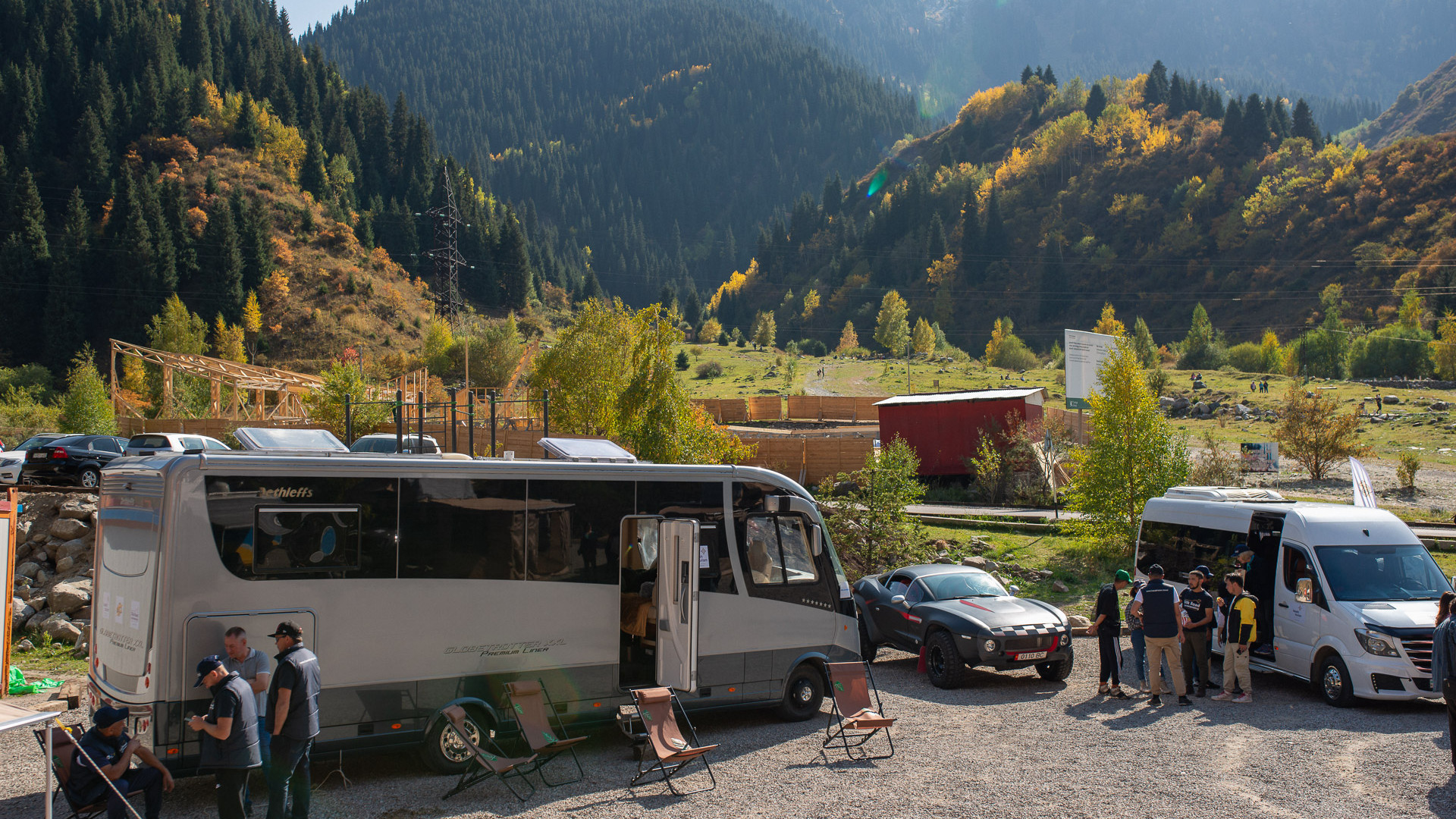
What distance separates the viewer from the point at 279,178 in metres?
102

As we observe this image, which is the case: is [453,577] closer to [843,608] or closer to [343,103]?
[843,608]

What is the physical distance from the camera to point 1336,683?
10.7 meters

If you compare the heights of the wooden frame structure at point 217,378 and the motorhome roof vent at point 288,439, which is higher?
the wooden frame structure at point 217,378

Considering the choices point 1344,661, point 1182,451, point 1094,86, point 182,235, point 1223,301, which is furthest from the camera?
point 1094,86

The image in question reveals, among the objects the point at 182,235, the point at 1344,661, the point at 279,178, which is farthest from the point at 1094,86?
the point at 1344,661

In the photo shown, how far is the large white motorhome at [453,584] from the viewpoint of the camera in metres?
7.32

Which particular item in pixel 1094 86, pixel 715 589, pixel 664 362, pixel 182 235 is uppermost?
pixel 1094 86

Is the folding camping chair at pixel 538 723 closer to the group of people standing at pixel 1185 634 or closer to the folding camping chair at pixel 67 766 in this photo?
the folding camping chair at pixel 67 766

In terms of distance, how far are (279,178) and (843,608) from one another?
109 meters

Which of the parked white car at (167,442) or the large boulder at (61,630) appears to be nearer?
the large boulder at (61,630)

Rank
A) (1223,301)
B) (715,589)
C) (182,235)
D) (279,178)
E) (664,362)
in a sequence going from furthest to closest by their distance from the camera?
1. (1223,301)
2. (279,178)
3. (182,235)
4. (664,362)
5. (715,589)

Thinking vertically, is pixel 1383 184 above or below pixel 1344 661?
above

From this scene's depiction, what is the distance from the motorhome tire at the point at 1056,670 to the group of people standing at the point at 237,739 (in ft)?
31.2

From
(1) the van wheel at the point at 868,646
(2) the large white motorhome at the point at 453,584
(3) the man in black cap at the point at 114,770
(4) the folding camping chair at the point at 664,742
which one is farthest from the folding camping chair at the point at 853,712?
(3) the man in black cap at the point at 114,770
